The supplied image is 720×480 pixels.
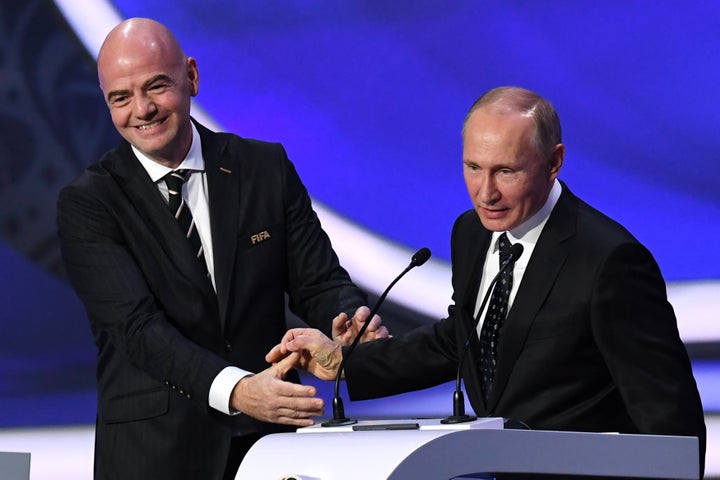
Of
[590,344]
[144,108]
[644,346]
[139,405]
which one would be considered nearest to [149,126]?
[144,108]

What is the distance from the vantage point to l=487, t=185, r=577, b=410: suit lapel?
8.49 ft

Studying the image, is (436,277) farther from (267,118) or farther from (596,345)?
(596,345)

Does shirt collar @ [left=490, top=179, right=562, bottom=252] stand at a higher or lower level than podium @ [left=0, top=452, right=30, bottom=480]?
higher

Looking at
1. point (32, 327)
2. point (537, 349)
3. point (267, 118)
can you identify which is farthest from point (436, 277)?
point (537, 349)

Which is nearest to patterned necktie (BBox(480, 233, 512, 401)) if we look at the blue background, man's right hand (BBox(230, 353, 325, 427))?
man's right hand (BBox(230, 353, 325, 427))

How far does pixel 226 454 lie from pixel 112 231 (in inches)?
25.1

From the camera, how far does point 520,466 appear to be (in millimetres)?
1940

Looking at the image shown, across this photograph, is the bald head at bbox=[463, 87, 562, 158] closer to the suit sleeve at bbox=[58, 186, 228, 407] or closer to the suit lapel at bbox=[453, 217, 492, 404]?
the suit lapel at bbox=[453, 217, 492, 404]

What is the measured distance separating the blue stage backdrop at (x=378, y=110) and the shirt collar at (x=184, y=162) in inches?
62.2

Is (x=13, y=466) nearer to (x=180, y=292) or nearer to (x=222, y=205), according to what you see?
(x=180, y=292)

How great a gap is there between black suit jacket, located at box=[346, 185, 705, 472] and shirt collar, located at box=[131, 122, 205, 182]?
0.95 m

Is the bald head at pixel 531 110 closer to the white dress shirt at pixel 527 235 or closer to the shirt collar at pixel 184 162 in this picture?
the white dress shirt at pixel 527 235

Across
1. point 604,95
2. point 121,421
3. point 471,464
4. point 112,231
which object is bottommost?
point 471,464

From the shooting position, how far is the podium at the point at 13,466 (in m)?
2.22
